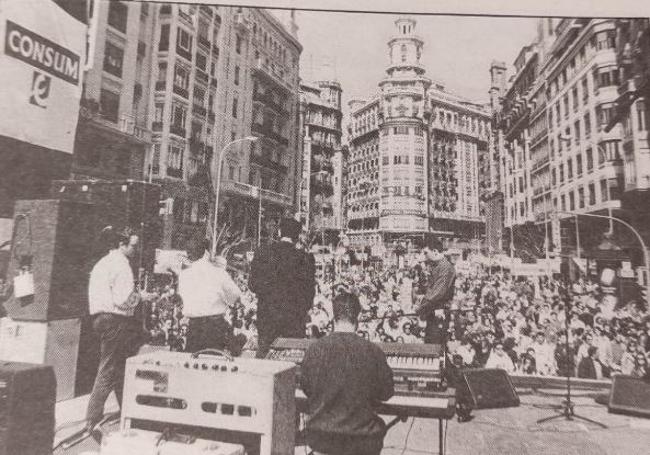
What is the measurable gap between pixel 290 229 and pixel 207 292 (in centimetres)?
80

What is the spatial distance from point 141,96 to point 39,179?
42.6 inches

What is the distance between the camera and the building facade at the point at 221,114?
3867mm

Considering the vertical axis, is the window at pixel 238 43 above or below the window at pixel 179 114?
above

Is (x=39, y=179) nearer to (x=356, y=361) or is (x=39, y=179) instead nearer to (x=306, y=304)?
(x=306, y=304)

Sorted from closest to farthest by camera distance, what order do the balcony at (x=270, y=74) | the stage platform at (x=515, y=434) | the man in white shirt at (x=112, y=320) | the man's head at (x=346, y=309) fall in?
the man's head at (x=346, y=309) < the stage platform at (x=515, y=434) < the man in white shirt at (x=112, y=320) < the balcony at (x=270, y=74)

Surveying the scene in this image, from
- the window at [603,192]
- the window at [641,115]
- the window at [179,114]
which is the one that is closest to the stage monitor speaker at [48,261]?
the window at [179,114]

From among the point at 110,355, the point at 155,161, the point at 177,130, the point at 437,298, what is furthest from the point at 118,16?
the point at 437,298

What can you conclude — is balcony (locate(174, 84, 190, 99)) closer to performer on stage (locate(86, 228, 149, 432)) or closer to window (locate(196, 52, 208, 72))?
window (locate(196, 52, 208, 72))

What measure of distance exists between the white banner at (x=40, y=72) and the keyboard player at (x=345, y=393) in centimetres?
311

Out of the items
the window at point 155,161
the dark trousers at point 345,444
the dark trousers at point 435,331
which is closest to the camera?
the dark trousers at point 345,444

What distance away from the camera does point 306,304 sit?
138 inches

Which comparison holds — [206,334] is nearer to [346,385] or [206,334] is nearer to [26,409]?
[26,409]

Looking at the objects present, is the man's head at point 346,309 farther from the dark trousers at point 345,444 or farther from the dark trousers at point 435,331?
the dark trousers at point 435,331

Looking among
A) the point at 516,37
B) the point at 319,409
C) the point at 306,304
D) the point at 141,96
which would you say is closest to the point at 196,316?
the point at 306,304
